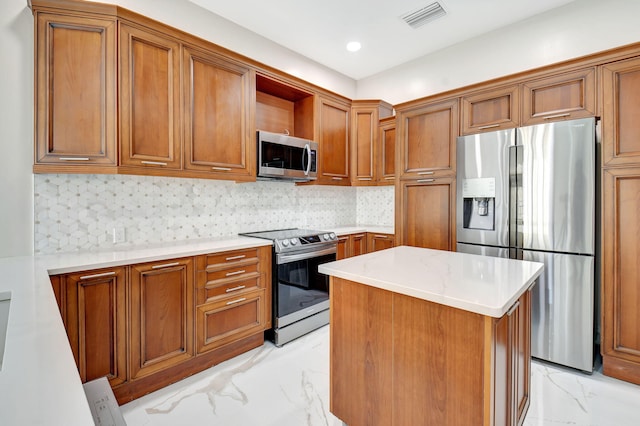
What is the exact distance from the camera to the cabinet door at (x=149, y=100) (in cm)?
218

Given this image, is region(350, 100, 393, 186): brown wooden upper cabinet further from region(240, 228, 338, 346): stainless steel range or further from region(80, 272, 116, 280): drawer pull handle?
region(80, 272, 116, 280): drawer pull handle

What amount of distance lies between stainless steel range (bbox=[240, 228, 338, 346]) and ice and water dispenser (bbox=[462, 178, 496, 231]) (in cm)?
130

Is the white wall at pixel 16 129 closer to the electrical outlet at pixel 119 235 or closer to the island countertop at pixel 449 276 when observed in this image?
the electrical outlet at pixel 119 235

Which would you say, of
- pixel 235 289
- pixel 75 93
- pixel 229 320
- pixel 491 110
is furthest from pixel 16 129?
pixel 491 110

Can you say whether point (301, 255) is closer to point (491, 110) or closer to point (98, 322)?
point (98, 322)

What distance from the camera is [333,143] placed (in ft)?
12.5

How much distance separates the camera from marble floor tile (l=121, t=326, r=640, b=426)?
6.10 ft

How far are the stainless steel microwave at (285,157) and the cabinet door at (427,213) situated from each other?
3.38ft

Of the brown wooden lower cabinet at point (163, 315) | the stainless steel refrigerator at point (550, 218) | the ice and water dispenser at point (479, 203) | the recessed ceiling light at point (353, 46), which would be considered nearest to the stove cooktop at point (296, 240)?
the brown wooden lower cabinet at point (163, 315)

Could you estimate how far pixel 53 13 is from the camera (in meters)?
1.97

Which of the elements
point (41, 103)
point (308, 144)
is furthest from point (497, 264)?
point (41, 103)

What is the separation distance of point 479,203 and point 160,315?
2712 mm

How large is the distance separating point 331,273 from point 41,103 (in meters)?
2.06

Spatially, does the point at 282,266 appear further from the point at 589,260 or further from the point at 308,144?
the point at 589,260
